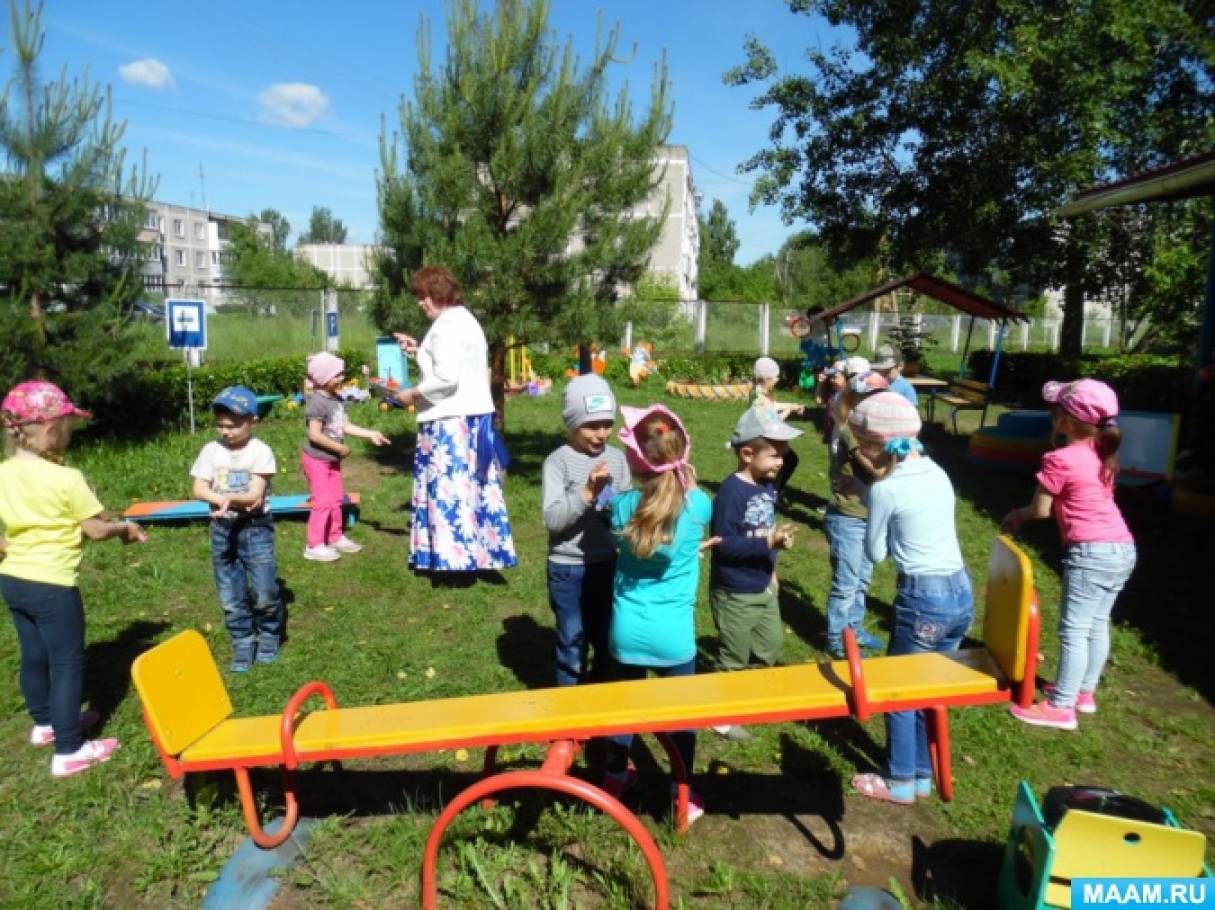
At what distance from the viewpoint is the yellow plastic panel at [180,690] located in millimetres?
2832

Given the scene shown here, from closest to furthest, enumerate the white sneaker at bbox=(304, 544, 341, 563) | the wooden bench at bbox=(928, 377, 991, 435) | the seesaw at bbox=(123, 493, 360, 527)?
1. the white sneaker at bbox=(304, 544, 341, 563)
2. the seesaw at bbox=(123, 493, 360, 527)
3. the wooden bench at bbox=(928, 377, 991, 435)

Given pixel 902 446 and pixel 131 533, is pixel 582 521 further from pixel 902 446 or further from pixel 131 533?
pixel 131 533

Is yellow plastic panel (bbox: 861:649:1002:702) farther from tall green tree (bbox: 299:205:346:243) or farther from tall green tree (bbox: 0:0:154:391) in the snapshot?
tall green tree (bbox: 299:205:346:243)

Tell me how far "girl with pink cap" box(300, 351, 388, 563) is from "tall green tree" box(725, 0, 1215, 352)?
559 inches

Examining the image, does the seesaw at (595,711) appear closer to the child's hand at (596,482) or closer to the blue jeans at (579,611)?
the blue jeans at (579,611)

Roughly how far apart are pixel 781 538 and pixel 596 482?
2.62ft

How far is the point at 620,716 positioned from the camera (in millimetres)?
2688

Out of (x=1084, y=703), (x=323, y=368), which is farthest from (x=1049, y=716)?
(x=323, y=368)

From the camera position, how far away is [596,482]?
3.25 m

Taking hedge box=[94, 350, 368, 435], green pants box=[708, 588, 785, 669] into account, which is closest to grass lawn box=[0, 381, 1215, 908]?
green pants box=[708, 588, 785, 669]

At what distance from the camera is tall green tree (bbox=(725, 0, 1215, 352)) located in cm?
1495

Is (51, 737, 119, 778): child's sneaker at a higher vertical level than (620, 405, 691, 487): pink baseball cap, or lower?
lower

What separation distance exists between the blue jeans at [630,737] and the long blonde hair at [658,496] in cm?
57

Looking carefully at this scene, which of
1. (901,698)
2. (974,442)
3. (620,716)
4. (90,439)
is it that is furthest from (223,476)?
(974,442)
